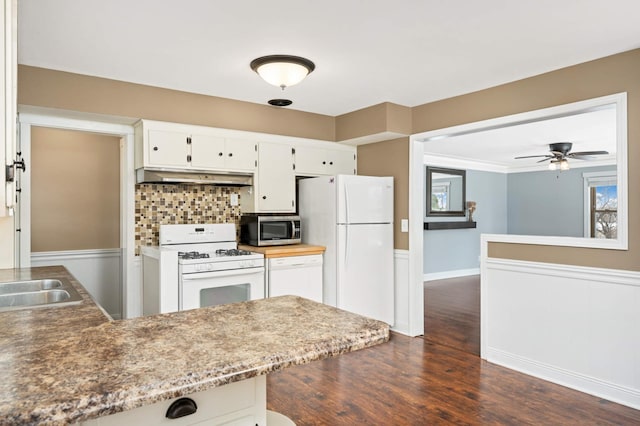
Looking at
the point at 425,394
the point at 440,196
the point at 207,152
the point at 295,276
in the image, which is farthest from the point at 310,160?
the point at 440,196

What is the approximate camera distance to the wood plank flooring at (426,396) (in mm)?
2568

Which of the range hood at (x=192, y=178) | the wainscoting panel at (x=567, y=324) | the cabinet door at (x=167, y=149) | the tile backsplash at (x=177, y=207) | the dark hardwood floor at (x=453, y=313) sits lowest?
the dark hardwood floor at (x=453, y=313)

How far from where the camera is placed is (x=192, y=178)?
3.77 meters

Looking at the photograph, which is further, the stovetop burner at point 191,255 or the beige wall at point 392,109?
the stovetop burner at point 191,255

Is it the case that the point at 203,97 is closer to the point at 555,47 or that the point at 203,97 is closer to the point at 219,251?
the point at 219,251

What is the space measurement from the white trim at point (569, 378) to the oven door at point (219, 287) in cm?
208

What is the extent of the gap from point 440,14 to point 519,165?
7341 mm

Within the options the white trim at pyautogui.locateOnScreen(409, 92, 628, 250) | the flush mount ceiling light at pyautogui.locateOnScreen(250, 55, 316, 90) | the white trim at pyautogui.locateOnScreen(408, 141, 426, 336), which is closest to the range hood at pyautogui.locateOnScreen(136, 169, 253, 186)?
the flush mount ceiling light at pyautogui.locateOnScreen(250, 55, 316, 90)

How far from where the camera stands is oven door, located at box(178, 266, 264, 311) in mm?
→ 3363

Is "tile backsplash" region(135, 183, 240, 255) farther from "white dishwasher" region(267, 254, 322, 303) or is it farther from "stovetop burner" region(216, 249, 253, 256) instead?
"white dishwasher" region(267, 254, 322, 303)

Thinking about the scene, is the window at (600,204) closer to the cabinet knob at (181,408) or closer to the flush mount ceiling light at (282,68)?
the flush mount ceiling light at (282,68)

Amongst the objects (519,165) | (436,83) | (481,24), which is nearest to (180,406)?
(481,24)

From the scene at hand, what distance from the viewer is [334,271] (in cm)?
414

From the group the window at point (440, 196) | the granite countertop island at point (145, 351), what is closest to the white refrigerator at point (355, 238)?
the granite countertop island at point (145, 351)
